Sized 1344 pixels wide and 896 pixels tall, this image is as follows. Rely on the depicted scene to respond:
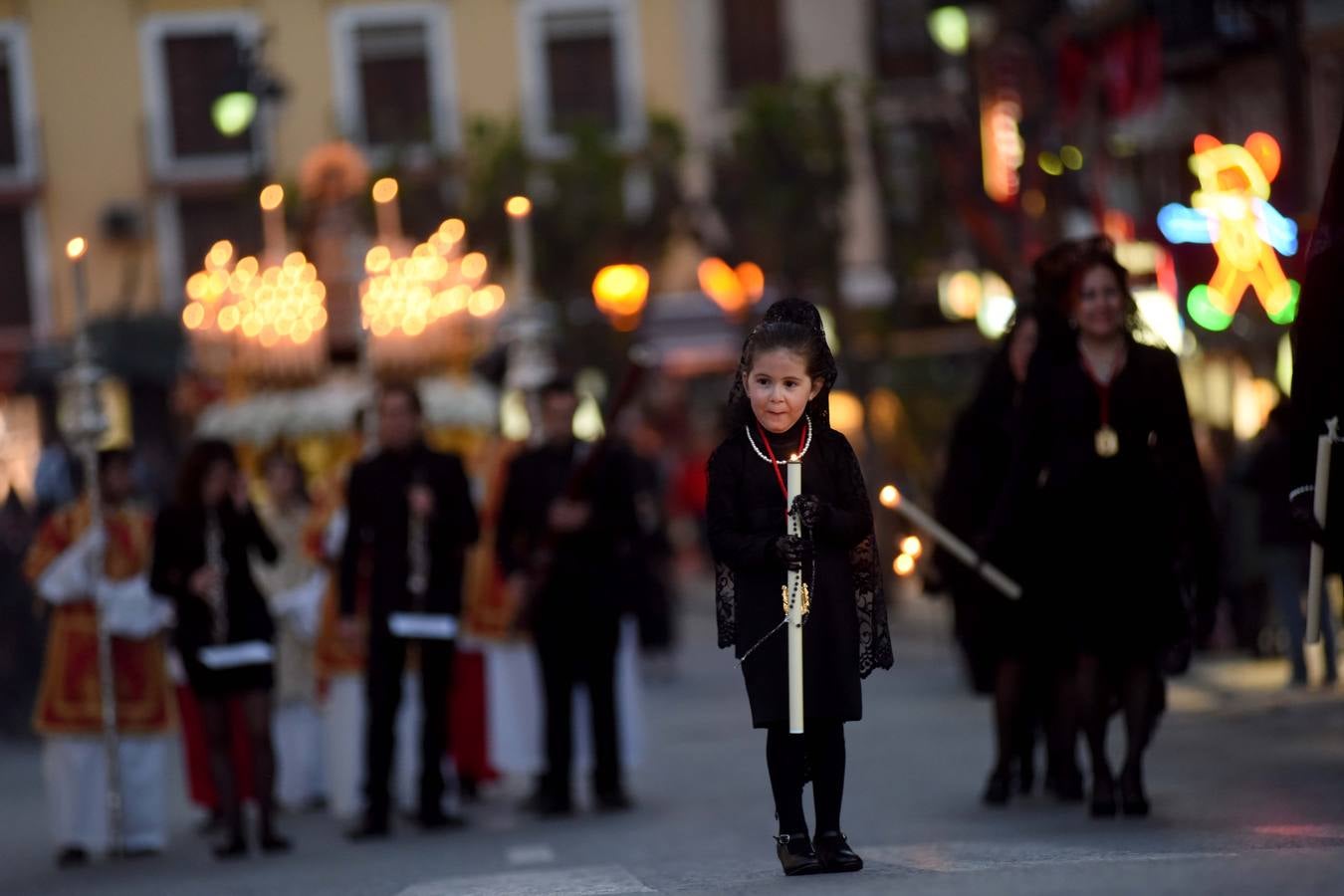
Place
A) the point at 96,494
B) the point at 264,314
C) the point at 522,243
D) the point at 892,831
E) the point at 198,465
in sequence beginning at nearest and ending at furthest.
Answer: the point at 892,831, the point at 198,465, the point at 96,494, the point at 522,243, the point at 264,314

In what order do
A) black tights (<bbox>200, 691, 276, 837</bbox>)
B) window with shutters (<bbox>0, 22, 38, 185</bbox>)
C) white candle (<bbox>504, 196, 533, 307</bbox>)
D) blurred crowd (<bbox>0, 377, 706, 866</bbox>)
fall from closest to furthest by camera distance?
black tights (<bbox>200, 691, 276, 837</bbox>) < blurred crowd (<bbox>0, 377, 706, 866</bbox>) < white candle (<bbox>504, 196, 533, 307</bbox>) < window with shutters (<bbox>0, 22, 38, 185</bbox>)

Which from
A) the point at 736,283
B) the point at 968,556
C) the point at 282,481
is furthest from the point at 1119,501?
the point at 736,283

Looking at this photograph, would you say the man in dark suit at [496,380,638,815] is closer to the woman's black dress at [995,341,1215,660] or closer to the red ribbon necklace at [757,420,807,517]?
the woman's black dress at [995,341,1215,660]

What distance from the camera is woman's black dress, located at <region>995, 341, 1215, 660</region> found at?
9648 mm

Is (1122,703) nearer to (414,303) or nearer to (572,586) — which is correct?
Result: (572,586)

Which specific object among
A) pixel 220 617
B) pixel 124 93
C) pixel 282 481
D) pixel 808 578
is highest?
pixel 124 93

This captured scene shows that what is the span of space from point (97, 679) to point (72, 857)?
2.52 feet

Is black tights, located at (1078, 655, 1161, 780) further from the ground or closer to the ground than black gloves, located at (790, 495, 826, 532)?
closer to the ground

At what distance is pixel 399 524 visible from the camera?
11.9m

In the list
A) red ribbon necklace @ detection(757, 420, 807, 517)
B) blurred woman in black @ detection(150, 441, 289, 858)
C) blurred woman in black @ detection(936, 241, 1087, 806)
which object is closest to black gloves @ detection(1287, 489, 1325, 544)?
blurred woman in black @ detection(936, 241, 1087, 806)

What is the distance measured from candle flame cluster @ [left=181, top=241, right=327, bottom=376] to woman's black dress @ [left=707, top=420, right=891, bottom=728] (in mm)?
10841

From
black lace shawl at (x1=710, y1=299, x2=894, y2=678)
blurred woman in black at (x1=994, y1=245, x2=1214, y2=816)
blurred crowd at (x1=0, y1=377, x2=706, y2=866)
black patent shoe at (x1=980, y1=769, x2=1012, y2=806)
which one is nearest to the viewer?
black lace shawl at (x1=710, y1=299, x2=894, y2=678)

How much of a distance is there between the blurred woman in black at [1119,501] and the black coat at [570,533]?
2969 millimetres

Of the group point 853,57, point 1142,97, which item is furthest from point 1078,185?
point 853,57
